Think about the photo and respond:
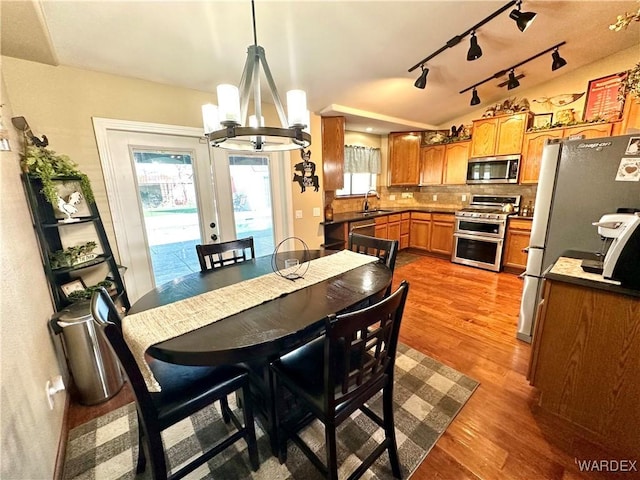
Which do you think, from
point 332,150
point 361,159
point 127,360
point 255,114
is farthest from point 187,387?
point 361,159

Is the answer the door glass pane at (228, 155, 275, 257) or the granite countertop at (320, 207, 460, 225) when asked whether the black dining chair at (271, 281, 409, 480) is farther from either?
the granite countertop at (320, 207, 460, 225)

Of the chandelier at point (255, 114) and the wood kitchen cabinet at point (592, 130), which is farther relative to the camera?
the wood kitchen cabinet at point (592, 130)

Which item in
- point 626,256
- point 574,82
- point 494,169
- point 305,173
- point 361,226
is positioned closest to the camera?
point 626,256

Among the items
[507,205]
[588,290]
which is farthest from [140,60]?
[507,205]

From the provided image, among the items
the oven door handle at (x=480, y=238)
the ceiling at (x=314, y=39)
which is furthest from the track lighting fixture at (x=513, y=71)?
the oven door handle at (x=480, y=238)

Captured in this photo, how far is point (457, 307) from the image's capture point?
2.95 meters

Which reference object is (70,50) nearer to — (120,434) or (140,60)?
(140,60)

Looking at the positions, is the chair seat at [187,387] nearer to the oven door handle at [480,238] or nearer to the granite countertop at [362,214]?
the granite countertop at [362,214]

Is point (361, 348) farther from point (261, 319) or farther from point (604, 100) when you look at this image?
point (604, 100)

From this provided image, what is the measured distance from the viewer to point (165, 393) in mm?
1120

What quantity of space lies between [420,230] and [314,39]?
376cm

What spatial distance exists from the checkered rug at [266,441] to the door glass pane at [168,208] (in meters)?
1.34

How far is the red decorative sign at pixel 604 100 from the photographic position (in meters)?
3.04

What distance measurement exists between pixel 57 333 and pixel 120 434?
75 centimetres
